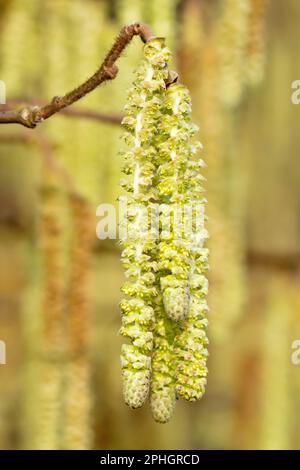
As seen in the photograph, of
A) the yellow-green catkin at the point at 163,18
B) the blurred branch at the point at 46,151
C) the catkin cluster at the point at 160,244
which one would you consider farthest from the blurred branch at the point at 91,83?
the yellow-green catkin at the point at 163,18

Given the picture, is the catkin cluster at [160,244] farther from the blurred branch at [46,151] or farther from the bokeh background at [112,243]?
the blurred branch at [46,151]

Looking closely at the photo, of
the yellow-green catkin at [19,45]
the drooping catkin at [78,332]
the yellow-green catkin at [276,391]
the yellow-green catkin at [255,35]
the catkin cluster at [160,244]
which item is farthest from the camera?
the yellow-green catkin at [276,391]

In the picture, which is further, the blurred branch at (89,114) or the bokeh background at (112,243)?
the bokeh background at (112,243)

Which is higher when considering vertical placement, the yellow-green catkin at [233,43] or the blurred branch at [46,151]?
the yellow-green catkin at [233,43]

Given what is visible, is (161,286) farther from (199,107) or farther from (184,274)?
(199,107)

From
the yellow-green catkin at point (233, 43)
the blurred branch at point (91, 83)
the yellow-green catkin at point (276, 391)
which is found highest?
the yellow-green catkin at point (233, 43)

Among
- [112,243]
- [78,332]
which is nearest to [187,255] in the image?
[78,332]
